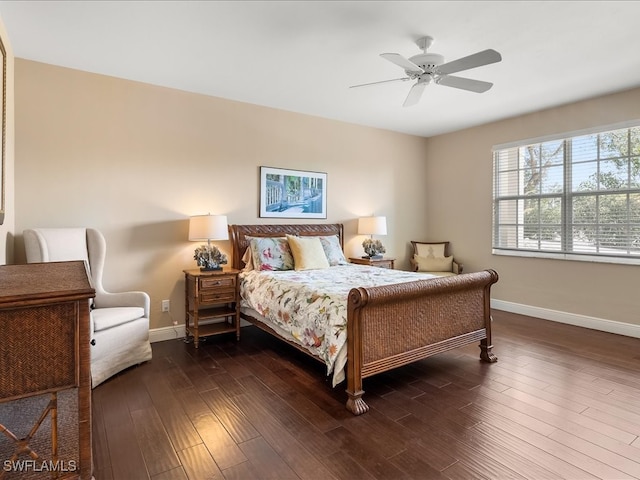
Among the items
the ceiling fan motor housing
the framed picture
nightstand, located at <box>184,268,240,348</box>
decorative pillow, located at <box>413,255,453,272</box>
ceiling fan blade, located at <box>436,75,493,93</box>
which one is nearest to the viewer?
the ceiling fan motor housing

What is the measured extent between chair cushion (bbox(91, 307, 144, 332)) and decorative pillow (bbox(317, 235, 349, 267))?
2184mm

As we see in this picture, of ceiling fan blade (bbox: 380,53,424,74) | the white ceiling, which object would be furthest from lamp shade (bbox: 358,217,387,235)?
ceiling fan blade (bbox: 380,53,424,74)

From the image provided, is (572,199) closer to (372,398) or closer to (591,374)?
(591,374)

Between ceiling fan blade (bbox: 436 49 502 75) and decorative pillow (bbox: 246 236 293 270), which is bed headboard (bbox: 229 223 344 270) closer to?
decorative pillow (bbox: 246 236 293 270)

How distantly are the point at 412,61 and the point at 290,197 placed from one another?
2.33 m

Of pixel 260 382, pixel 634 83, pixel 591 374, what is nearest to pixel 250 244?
pixel 260 382

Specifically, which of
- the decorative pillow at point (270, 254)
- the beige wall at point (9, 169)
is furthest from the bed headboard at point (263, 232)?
the beige wall at point (9, 169)

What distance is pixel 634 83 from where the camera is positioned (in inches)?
146

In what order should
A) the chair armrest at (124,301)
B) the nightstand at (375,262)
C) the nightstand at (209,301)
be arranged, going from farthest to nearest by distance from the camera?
the nightstand at (375,262) < the nightstand at (209,301) < the chair armrest at (124,301)

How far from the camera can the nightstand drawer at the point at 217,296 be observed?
357 cm

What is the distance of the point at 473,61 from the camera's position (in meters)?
2.57

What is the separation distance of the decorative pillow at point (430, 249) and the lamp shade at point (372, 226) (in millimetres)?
1012

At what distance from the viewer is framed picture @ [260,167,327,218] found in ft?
14.6

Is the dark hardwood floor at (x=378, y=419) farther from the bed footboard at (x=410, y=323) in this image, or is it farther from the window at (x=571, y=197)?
the window at (x=571, y=197)
